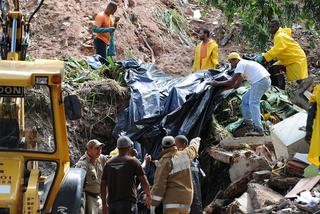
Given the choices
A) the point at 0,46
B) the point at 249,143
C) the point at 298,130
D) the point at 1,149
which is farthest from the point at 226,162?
the point at 1,149

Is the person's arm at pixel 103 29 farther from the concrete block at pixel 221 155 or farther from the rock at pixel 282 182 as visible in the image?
the rock at pixel 282 182

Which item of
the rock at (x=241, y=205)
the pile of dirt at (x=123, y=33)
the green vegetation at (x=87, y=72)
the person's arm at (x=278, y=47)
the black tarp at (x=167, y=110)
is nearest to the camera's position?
the rock at (x=241, y=205)

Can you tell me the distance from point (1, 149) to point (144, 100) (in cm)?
594

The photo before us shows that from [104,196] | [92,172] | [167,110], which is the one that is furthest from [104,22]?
[104,196]

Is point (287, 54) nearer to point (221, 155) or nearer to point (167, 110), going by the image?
point (167, 110)

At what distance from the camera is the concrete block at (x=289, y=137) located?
11.0 meters

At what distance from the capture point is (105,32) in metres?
14.6

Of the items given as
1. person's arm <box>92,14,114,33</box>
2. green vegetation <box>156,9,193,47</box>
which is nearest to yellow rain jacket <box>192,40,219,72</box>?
→ person's arm <box>92,14,114,33</box>

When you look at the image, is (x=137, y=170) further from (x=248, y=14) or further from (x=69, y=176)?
(x=248, y=14)

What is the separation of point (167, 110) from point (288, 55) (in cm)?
256

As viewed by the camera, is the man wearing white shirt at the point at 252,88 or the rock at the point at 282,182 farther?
the man wearing white shirt at the point at 252,88

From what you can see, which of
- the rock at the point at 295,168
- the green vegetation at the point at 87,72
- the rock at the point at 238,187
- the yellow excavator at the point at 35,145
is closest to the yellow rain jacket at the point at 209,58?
the green vegetation at the point at 87,72

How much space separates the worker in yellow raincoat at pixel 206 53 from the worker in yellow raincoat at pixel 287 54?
1.06m

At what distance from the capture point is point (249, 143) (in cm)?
1199
